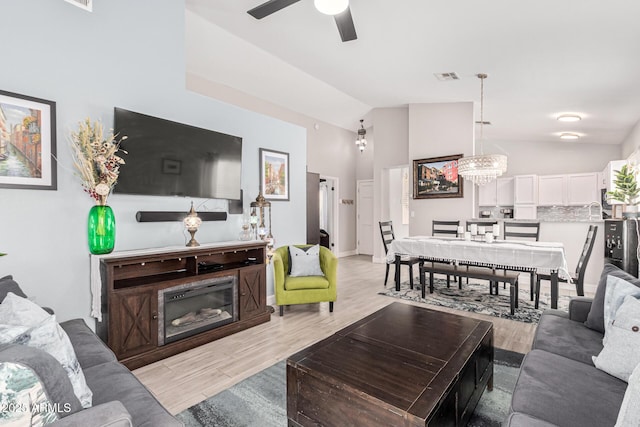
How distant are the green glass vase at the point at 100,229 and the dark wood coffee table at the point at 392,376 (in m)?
1.88

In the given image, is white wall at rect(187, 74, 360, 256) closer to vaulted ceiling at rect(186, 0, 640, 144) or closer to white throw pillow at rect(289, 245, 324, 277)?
vaulted ceiling at rect(186, 0, 640, 144)

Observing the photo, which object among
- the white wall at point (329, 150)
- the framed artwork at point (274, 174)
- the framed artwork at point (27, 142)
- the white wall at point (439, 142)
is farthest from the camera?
the white wall at point (329, 150)

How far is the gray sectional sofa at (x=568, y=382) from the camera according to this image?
47.1 inches

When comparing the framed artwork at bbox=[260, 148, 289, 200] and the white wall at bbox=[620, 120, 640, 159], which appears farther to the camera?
the white wall at bbox=[620, 120, 640, 159]

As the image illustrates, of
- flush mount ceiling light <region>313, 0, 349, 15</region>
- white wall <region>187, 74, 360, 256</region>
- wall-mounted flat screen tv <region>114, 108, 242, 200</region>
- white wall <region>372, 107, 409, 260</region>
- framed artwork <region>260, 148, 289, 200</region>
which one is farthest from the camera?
white wall <region>372, 107, 409, 260</region>

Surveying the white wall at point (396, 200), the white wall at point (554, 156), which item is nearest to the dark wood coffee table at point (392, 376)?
the white wall at point (396, 200)

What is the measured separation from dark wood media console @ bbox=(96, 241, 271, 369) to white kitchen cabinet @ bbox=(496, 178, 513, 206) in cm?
670

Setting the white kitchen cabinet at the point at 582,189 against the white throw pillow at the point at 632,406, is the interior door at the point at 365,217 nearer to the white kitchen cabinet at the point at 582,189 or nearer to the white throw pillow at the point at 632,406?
the white kitchen cabinet at the point at 582,189

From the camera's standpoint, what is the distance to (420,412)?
50.2 inches

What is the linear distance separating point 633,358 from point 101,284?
330cm

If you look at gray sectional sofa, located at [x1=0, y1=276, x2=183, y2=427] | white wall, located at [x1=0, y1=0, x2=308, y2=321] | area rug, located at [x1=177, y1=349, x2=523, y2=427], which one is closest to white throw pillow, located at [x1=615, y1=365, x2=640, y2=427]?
area rug, located at [x1=177, y1=349, x2=523, y2=427]

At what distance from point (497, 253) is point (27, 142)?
15.4 ft

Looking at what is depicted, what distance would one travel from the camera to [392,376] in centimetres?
155

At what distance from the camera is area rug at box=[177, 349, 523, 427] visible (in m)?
1.84
